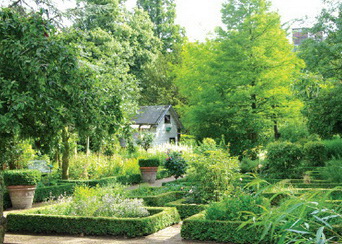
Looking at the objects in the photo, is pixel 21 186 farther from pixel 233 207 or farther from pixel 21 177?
pixel 233 207

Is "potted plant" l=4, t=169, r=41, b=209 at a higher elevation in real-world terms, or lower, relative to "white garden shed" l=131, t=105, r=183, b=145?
lower

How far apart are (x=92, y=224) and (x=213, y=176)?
3.16 meters

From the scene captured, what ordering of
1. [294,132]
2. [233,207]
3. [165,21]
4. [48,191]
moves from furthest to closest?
[165,21] → [294,132] → [48,191] → [233,207]

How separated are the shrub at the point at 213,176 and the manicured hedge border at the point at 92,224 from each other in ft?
3.78

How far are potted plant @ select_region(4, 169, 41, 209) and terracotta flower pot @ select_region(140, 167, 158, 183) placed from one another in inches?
264

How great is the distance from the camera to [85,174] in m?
16.2

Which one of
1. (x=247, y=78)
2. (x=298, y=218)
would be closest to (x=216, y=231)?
(x=298, y=218)

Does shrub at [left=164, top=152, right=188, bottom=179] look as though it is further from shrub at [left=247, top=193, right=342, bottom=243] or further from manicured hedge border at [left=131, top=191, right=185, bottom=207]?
shrub at [left=247, top=193, right=342, bottom=243]

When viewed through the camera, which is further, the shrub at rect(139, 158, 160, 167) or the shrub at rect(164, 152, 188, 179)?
the shrub at rect(139, 158, 160, 167)

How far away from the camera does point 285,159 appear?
14.7m

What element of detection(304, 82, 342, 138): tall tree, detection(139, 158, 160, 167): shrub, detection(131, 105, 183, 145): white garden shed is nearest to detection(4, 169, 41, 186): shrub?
detection(139, 158, 160, 167): shrub

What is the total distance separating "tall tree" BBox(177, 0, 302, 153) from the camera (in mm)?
18641

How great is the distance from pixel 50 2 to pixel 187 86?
448 inches

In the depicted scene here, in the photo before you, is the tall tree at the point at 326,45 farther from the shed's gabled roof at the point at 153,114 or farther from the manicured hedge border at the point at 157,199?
the shed's gabled roof at the point at 153,114
